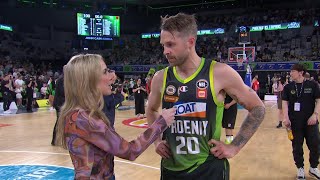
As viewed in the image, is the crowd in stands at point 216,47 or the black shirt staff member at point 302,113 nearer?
the black shirt staff member at point 302,113

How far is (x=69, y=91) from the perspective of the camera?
6.89 feet

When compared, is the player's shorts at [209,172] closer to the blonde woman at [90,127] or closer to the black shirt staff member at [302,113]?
the blonde woman at [90,127]

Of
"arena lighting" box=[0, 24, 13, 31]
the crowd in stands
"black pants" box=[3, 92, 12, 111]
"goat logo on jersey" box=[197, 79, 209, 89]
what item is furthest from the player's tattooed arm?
"arena lighting" box=[0, 24, 13, 31]

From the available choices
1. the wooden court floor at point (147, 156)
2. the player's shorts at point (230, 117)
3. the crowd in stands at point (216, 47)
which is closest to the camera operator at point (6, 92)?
the wooden court floor at point (147, 156)

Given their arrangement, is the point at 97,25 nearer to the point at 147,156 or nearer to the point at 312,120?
the point at 147,156

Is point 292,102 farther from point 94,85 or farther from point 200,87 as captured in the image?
point 94,85

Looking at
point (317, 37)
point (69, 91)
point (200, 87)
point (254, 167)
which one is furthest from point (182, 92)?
point (317, 37)

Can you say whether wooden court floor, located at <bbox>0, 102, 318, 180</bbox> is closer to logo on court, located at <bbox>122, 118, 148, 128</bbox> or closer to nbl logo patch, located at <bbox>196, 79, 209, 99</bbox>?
logo on court, located at <bbox>122, 118, 148, 128</bbox>

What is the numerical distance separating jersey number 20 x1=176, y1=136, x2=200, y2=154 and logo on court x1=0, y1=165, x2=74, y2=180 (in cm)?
380

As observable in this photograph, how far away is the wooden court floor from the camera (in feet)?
19.5

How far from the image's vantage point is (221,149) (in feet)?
7.43

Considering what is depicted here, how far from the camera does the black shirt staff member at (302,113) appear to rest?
558 centimetres

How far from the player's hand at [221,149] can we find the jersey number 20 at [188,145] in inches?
3.8

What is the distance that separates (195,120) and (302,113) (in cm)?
395
